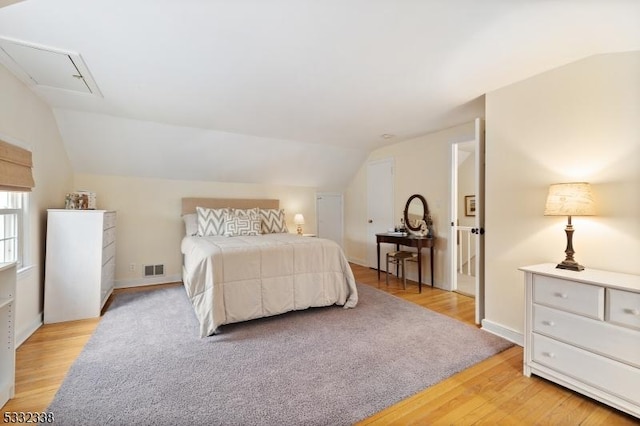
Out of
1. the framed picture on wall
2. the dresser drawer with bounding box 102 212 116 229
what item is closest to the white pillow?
the dresser drawer with bounding box 102 212 116 229

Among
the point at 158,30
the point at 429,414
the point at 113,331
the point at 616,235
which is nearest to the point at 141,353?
the point at 113,331

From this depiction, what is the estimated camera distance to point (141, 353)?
7.21 ft

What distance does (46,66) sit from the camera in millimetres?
2146

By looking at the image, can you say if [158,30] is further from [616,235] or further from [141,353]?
[616,235]

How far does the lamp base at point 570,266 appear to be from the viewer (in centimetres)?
193

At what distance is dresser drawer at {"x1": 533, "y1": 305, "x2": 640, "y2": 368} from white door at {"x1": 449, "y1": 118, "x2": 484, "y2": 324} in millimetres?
837

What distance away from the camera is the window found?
7.70ft

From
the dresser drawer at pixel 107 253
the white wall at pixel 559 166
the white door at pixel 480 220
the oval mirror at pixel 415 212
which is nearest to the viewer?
the white wall at pixel 559 166

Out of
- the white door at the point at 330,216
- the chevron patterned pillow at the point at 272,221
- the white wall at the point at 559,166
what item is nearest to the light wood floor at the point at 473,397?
the white wall at the point at 559,166

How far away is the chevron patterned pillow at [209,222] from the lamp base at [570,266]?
3.72m

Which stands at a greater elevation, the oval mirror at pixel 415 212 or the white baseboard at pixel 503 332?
the oval mirror at pixel 415 212

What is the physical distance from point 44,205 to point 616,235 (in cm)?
488

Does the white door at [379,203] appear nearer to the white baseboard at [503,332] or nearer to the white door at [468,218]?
the white door at [468,218]

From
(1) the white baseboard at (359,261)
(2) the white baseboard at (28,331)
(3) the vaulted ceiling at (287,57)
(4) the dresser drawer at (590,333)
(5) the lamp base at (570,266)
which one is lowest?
(2) the white baseboard at (28,331)
